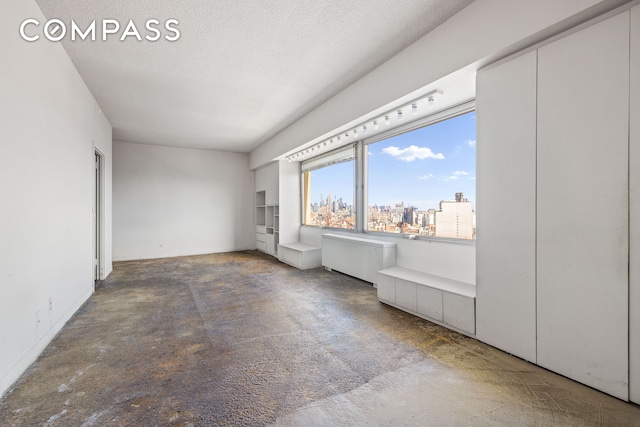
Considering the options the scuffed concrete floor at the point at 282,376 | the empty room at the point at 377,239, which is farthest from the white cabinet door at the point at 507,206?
the scuffed concrete floor at the point at 282,376

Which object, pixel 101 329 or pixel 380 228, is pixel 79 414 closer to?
pixel 101 329

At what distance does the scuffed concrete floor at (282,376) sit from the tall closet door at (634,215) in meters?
0.25

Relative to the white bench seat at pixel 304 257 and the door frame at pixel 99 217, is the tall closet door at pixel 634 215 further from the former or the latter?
the door frame at pixel 99 217

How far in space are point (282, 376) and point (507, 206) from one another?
91.8 inches

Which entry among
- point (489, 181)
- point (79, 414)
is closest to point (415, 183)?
point (489, 181)

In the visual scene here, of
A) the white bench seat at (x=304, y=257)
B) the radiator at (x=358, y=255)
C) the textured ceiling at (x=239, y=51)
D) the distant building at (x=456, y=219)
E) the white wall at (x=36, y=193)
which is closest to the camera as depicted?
the white wall at (x=36, y=193)

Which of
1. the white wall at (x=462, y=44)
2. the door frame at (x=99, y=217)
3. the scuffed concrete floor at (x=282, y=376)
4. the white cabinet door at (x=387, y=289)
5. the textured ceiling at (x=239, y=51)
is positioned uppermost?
the textured ceiling at (x=239, y=51)

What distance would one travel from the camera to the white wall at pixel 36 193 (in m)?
1.99

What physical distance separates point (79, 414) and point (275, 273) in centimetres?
387

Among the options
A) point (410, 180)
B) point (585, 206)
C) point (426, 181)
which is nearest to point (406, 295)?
point (426, 181)

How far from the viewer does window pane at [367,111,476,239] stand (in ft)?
11.7

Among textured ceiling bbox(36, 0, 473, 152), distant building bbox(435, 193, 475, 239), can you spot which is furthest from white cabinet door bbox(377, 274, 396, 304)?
textured ceiling bbox(36, 0, 473, 152)

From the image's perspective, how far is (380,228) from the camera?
5.01 meters

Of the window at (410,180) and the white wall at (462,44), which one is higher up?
the white wall at (462,44)
